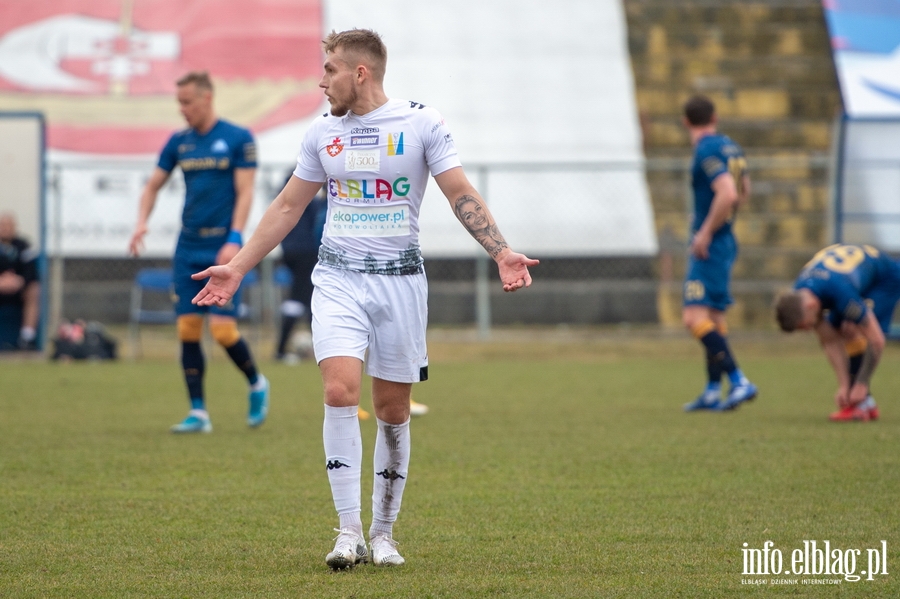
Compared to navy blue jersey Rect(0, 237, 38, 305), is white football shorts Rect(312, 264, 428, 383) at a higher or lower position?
higher

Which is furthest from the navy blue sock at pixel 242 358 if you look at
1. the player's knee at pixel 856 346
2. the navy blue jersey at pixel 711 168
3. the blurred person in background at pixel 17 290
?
the blurred person in background at pixel 17 290

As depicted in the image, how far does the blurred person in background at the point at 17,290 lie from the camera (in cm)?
1416

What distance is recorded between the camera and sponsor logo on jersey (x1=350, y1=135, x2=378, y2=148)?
4559 millimetres

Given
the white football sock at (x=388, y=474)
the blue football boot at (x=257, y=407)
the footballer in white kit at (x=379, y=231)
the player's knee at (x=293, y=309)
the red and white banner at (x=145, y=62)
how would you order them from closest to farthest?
the footballer in white kit at (x=379, y=231) → the white football sock at (x=388, y=474) → the blue football boot at (x=257, y=407) → the player's knee at (x=293, y=309) → the red and white banner at (x=145, y=62)

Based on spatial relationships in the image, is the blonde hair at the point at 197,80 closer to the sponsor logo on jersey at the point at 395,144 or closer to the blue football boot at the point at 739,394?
the sponsor logo on jersey at the point at 395,144

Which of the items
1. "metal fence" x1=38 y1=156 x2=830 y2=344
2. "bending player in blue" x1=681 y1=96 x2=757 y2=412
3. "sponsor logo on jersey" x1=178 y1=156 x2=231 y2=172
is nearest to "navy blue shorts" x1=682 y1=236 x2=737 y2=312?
"bending player in blue" x1=681 y1=96 x2=757 y2=412

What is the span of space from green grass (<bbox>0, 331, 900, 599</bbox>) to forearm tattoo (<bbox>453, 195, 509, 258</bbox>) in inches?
47.2

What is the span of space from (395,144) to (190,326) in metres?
4.10

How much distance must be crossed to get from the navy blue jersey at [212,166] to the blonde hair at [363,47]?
3816 mm

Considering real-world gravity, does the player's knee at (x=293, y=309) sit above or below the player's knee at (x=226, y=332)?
below

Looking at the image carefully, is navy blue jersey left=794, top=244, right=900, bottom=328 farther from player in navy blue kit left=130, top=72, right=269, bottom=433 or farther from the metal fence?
the metal fence

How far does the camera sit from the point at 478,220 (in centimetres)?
456

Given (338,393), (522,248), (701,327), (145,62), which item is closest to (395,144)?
(338,393)

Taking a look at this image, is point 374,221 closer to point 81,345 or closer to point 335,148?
point 335,148
